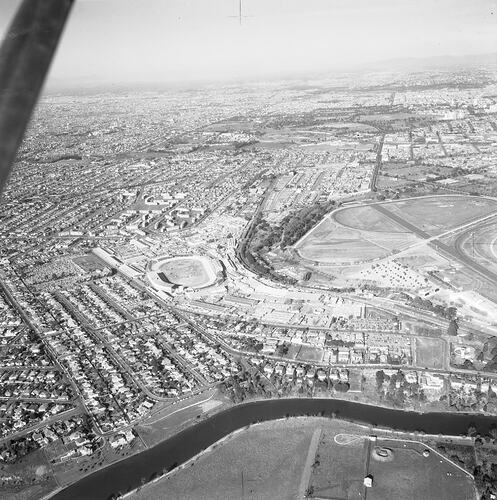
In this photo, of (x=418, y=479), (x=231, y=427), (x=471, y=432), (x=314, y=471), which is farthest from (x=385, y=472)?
(x=231, y=427)

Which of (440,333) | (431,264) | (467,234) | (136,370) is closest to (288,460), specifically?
(136,370)

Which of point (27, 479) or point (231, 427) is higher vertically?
point (27, 479)

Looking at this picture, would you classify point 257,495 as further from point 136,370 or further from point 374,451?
point 136,370

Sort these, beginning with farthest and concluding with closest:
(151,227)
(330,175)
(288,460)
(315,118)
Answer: (315,118) < (330,175) < (151,227) < (288,460)

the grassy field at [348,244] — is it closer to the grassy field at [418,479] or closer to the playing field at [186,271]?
the playing field at [186,271]

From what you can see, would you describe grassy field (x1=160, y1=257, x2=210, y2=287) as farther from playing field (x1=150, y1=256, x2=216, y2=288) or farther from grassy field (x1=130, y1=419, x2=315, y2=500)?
grassy field (x1=130, y1=419, x2=315, y2=500)

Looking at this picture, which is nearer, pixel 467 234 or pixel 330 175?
pixel 467 234

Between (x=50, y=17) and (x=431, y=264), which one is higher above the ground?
(x=50, y=17)

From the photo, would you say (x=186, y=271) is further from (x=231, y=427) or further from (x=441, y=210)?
(x=441, y=210)
